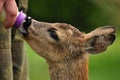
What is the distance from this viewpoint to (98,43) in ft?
20.6

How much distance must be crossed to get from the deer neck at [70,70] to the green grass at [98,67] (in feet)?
15.2

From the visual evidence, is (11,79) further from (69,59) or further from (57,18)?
(57,18)

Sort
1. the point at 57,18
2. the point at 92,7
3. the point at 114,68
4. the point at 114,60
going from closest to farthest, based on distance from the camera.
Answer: the point at 114,68
the point at 114,60
the point at 57,18
the point at 92,7

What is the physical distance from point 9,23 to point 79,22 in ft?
45.5

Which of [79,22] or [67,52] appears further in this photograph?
[79,22]

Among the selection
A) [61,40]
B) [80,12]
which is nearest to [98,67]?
[80,12]

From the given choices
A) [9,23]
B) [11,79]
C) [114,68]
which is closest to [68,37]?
[11,79]

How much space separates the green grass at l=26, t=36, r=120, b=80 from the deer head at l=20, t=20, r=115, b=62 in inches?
181

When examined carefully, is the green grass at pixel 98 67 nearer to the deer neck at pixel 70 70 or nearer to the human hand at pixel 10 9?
the deer neck at pixel 70 70

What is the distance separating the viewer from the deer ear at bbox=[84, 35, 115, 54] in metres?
6.21

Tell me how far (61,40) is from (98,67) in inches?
269

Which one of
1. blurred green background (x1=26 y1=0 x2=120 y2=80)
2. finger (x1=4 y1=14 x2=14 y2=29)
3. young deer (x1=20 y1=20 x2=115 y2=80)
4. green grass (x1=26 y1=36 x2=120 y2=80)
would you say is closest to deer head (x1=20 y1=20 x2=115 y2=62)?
young deer (x1=20 y1=20 x2=115 y2=80)

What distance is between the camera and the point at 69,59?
253 inches

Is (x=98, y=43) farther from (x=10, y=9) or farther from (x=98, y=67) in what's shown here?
(x=98, y=67)
